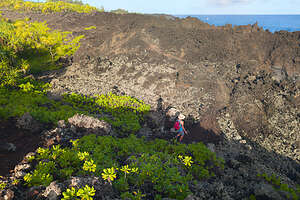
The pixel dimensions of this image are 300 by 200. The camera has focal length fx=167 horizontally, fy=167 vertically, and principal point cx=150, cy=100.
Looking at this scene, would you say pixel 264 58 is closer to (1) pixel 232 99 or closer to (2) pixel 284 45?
(2) pixel 284 45

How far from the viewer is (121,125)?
10.6m

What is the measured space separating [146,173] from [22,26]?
31664 millimetres

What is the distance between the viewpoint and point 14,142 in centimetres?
675

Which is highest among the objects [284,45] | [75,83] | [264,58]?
[284,45]

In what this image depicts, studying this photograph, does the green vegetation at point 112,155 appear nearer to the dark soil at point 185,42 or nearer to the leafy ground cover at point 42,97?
the leafy ground cover at point 42,97

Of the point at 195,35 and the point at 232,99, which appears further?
the point at 195,35

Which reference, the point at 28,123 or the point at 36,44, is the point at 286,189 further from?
the point at 36,44

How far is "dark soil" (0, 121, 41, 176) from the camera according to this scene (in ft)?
17.4

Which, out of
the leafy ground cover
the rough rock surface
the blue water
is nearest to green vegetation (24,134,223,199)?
the rough rock surface

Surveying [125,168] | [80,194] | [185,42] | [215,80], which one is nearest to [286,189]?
[125,168]

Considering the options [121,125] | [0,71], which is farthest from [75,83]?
[121,125]

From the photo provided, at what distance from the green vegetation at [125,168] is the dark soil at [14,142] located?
74cm

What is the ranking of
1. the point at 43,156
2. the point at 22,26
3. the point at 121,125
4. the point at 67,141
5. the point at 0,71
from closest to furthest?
the point at 43,156 < the point at 67,141 < the point at 121,125 < the point at 0,71 < the point at 22,26

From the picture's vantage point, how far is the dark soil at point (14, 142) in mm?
5316
